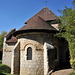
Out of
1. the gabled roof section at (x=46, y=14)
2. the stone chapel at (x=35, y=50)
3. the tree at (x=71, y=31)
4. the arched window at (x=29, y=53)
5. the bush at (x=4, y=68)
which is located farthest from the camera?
the gabled roof section at (x=46, y=14)

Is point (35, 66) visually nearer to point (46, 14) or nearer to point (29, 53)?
point (29, 53)

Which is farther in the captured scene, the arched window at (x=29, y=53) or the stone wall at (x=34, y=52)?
the arched window at (x=29, y=53)

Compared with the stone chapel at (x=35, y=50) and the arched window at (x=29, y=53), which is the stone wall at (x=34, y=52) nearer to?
the stone chapel at (x=35, y=50)

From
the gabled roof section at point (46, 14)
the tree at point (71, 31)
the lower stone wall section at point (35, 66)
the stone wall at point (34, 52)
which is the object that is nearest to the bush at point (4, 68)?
the stone wall at point (34, 52)

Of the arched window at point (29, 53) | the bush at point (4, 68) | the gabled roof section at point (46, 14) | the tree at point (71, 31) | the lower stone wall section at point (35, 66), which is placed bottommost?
the bush at point (4, 68)

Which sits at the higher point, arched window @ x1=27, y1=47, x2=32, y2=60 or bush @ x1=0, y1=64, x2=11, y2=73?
arched window @ x1=27, y1=47, x2=32, y2=60

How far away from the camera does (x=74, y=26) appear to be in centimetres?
775

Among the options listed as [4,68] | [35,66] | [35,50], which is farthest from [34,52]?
[4,68]

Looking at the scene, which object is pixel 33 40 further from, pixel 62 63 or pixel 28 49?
pixel 62 63

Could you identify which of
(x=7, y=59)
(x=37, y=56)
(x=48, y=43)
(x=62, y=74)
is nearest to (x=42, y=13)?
(x=48, y=43)

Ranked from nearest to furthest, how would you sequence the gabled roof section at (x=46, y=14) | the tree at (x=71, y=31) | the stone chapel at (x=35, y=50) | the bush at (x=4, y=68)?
the tree at (x=71, y=31) → the stone chapel at (x=35, y=50) → the bush at (x=4, y=68) → the gabled roof section at (x=46, y=14)

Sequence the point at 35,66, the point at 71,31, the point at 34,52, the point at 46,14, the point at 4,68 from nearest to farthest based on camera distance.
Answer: the point at 71,31 → the point at 35,66 → the point at 34,52 → the point at 4,68 → the point at 46,14

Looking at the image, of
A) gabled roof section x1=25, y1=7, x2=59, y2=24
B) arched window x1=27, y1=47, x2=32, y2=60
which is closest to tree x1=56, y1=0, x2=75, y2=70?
arched window x1=27, y1=47, x2=32, y2=60

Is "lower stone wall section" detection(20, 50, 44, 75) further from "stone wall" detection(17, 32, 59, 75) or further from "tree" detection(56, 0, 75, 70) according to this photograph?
"tree" detection(56, 0, 75, 70)
